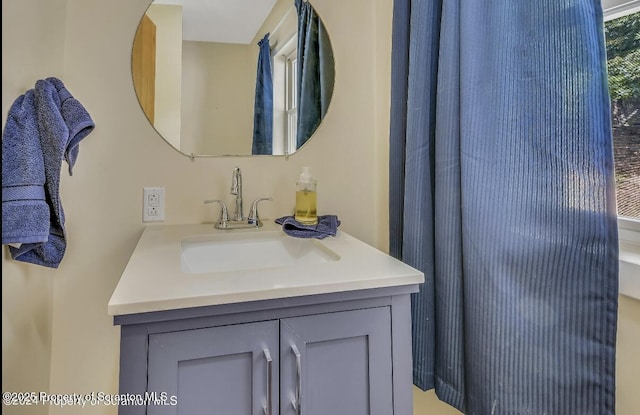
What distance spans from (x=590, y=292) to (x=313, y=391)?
1.86ft

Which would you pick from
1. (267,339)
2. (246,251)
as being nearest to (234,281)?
(267,339)

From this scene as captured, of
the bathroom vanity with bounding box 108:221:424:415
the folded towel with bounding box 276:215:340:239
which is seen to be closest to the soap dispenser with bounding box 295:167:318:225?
the folded towel with bounding box 276:215:340:239

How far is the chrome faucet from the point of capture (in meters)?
1.24

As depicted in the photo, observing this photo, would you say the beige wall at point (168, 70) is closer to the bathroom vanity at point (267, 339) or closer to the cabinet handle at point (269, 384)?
the bathroom vanity at point (267, 339)

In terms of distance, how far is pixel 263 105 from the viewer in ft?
4.40

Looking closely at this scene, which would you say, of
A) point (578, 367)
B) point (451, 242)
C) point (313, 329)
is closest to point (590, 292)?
point (578, 367)

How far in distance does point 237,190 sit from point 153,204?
11.5 inches

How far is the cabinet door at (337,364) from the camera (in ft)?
2.28

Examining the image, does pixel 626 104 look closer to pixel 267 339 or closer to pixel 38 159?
pixel 267 339

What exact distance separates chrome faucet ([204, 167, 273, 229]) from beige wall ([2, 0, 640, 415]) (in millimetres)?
54

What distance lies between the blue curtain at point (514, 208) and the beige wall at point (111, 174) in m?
0.41

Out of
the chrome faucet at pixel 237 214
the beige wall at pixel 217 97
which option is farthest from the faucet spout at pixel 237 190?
the beige wall at pixel 217 97

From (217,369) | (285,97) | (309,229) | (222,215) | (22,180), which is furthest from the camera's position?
(285,97)

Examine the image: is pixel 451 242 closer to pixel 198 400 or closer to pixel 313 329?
pixel 313 329
